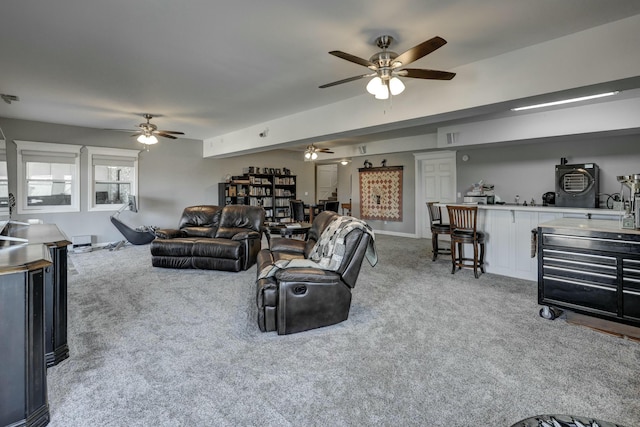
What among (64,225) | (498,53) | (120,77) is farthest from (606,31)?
(64,225)

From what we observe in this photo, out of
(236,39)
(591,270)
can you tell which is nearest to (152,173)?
(236,39)

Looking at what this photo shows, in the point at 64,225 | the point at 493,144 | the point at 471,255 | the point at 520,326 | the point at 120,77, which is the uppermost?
the point at 120,77

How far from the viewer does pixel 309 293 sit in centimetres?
268

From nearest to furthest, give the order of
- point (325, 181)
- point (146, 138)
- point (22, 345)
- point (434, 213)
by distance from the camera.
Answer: point (22, 345), point (146, 138), point (434, 213), point (325, 181)

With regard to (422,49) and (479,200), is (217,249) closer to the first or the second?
(422,49)

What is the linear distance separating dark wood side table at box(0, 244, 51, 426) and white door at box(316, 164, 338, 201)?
949cm

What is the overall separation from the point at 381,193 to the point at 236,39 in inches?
264

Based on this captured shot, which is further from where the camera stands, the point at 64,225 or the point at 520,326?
the point at 64,225

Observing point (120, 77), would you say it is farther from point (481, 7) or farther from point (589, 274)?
point (589, 274)

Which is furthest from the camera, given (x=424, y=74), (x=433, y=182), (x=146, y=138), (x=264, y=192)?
(x=264, y=192)

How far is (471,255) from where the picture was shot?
16.5 ft

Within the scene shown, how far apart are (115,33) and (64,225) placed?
17.3ft

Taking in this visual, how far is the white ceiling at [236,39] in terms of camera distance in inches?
92.4

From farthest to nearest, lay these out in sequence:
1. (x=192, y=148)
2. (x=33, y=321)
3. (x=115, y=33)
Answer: (x=192, y=148) → (x=115, y=33) → (x=33, y=321)
